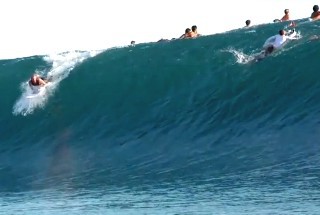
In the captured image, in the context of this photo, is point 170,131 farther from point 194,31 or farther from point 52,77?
point 52,77

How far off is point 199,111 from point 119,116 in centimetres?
228

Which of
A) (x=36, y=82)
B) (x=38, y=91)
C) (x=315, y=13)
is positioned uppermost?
(x=315, y=13)

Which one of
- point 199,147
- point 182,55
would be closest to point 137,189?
point 199,147

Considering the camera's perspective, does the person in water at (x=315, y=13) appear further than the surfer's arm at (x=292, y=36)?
Yes

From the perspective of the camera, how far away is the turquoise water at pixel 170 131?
36.4 feet

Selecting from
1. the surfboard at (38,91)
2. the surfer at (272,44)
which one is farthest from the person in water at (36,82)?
the surfer at (272,44)

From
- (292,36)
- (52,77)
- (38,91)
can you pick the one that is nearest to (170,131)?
(292,36)

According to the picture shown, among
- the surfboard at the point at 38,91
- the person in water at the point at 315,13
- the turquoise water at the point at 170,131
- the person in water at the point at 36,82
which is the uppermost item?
the person in water at the point at 315,13

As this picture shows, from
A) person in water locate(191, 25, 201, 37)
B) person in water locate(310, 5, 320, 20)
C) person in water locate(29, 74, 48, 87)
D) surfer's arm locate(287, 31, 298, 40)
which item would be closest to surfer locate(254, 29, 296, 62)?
surfer's arm locate(287, 31, 298, 40)

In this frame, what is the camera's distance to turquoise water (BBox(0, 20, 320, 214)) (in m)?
11.1

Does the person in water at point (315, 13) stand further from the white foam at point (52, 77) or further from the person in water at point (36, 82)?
the person in water at point (36, 82)

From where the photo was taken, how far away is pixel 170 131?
15.5 meters

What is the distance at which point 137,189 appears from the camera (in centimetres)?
1203

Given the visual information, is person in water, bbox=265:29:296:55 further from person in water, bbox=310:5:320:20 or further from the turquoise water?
person in water, bbox=310:5:320:20
